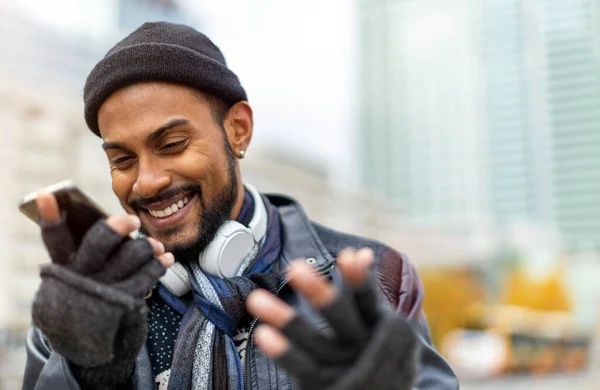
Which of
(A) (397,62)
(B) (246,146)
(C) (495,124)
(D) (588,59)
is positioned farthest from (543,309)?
(A) (397,62)

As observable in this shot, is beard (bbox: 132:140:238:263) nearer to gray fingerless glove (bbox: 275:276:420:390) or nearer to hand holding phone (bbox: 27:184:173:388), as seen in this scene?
hand holding phone (bbox: 27:184:173:388)

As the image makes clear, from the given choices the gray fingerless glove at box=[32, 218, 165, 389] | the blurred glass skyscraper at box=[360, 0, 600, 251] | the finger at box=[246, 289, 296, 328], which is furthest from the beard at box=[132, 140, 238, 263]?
the blurred glass skyscraper at box=[360, 0, 600, 251]

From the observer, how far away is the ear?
2525mm

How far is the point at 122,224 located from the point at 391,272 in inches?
42.3

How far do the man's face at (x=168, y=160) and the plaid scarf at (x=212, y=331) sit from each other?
16 cm

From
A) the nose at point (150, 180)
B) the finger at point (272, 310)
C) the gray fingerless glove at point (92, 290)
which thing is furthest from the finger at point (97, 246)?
the nose at point (150, 180)

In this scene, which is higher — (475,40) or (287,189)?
(475,40)

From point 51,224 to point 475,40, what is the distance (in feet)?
434

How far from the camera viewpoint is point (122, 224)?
1656 mm

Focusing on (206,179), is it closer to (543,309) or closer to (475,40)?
(543,309)

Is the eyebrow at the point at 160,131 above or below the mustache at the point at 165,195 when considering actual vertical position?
above

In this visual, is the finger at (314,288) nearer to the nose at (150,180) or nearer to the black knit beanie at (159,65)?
the nose at (150,180)

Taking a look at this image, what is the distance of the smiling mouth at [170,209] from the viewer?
2283 millimetres

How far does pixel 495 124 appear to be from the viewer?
117812 millimetres
